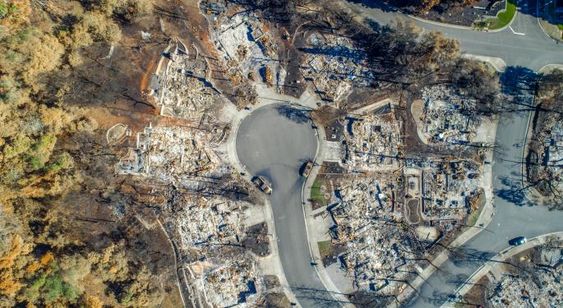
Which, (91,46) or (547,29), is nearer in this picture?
(91,46)

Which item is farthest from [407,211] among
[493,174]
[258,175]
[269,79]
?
[269,79]

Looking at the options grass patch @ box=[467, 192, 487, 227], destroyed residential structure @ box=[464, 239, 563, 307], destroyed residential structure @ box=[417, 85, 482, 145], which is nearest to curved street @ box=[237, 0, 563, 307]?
grass patch @ box=[467, 192, 487, 227]

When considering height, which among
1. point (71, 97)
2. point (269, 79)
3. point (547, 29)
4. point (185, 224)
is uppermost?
point (547, 29)

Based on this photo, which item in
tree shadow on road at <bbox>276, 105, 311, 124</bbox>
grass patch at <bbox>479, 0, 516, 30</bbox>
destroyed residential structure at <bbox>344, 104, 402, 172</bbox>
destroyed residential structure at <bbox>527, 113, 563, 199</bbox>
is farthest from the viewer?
destroyed residential structure at <bbox>527, 113, 563, 199</bbox>

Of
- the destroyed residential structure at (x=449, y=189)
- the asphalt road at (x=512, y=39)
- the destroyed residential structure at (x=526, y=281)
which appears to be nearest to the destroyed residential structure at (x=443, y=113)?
the destroyed residential structure at (x=449, y=189)

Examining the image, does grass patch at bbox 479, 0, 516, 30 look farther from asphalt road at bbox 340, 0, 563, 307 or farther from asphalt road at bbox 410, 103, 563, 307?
asphalt road at bbox 410, 103, 563, 307

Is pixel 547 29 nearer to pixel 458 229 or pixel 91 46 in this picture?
pixel 458 229

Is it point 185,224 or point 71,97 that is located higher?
point 71,97

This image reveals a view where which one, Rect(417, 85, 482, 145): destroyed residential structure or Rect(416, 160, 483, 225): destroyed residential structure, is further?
Rect(417, 85, 482, 145): destroyed residential structure
